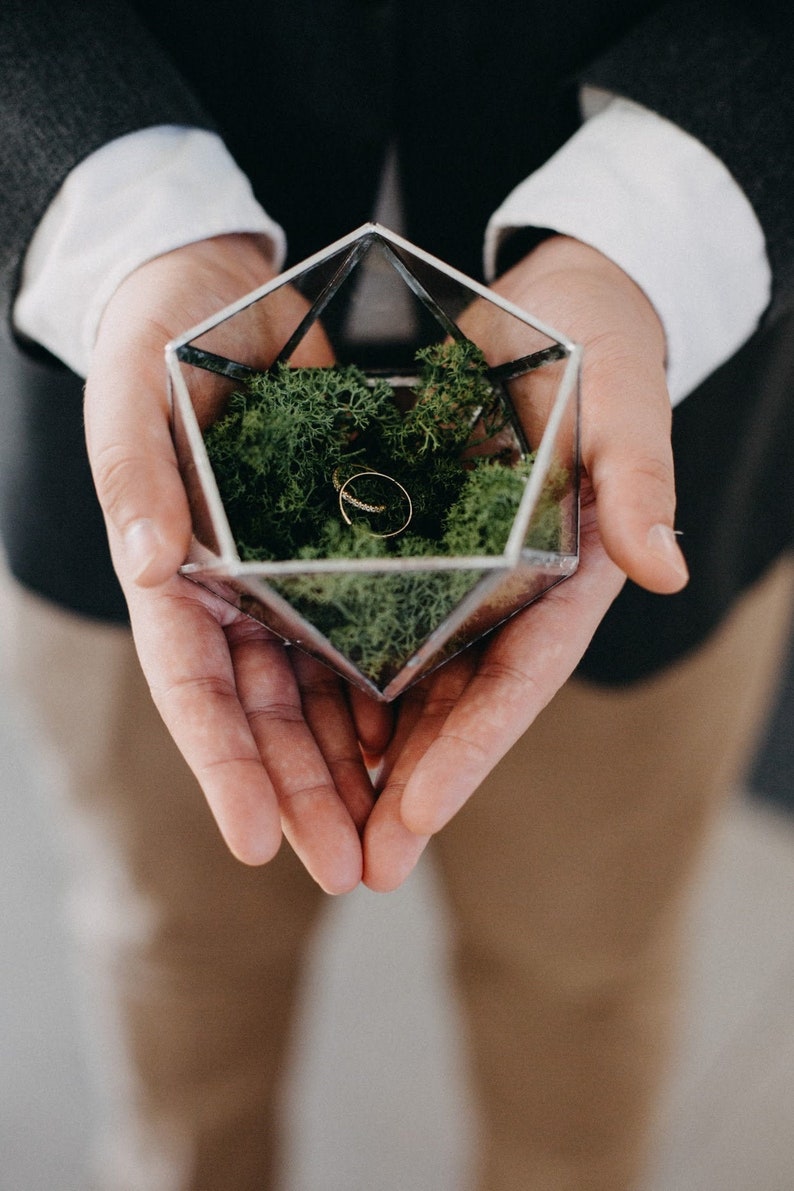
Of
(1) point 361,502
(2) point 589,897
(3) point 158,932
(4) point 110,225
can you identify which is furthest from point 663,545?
(3) point 158,932

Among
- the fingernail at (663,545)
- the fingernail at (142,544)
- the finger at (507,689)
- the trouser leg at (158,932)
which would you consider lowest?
the trouser leg at (158,932)

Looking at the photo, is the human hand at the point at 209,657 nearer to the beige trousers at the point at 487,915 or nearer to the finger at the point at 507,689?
the finger at the point at 507,689

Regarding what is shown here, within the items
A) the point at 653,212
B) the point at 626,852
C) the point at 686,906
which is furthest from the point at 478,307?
the point at 686,906

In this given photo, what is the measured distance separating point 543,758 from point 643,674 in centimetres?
12

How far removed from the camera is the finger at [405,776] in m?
0.54

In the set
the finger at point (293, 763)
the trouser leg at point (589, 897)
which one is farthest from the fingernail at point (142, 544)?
the trouser leg at point (589, 897)

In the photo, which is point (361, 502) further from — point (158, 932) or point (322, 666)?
point (158, 932)

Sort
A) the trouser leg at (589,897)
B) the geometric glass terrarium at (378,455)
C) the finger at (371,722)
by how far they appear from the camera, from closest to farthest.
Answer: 1. the geometric glass terrarium at (378,455)
2. the finger at (371,722)
3. the trouser leg at (589,897)

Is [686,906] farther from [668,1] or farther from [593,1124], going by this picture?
[668,1]

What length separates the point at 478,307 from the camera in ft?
1.88

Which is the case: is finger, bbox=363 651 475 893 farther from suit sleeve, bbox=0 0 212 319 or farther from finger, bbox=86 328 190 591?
suit sleeve, bbox=0 0 212 319

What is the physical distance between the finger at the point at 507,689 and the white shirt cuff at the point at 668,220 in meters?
0.20

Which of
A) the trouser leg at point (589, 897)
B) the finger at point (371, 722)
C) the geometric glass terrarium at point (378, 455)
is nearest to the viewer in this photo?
the geometric glass terrarium at point (378, 455)

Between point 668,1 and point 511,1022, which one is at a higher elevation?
point 668,1
